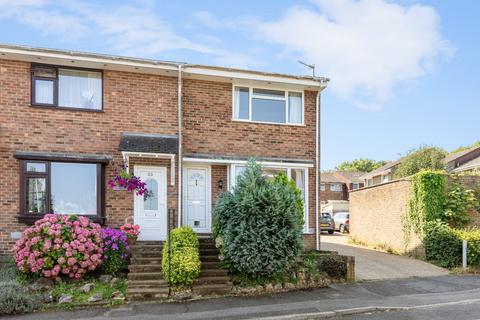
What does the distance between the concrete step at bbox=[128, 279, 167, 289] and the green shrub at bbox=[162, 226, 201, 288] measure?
0.65 feet

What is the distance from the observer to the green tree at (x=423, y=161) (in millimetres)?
31383

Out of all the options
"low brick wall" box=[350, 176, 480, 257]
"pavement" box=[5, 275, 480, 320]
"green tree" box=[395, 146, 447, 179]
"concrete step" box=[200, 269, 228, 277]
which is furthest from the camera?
"green tree" box=[395, 146, 447, 179]

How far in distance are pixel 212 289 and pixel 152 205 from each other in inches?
147

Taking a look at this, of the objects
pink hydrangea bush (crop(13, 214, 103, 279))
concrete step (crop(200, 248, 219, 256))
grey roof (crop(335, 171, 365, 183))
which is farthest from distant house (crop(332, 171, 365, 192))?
pink hydrangea bush (crop(13, 214, 103, 279))

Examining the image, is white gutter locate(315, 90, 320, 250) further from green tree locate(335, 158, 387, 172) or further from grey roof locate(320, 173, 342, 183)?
green tree locate(335, 158, 387, 172)

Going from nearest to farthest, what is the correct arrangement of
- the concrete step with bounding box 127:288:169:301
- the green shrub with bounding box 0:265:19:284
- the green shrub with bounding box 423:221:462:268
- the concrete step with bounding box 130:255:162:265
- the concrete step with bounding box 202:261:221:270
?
1. the concrete step with bounding box 127:288:169:301
2. the green shrub with bounding box 0:265:19:284
3. the concrete step with bounding box 130:255:162:265
4. the concrete step with bounding box 202:261:221:270
5. the green shrub with bounding box 423:221:462:268

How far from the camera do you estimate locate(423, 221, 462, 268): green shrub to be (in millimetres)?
13984

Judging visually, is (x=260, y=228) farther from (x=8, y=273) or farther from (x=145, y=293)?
(x=8, y=273)

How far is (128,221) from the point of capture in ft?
40.1

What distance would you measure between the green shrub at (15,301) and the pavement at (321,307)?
30cm

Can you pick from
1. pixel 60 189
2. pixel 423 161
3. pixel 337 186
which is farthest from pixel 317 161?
pixel 337 186

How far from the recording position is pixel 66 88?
12.2 meters

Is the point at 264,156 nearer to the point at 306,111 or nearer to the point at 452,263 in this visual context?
the point at 306,111

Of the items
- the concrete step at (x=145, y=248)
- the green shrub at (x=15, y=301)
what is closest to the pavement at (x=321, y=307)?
the green shrub at (x=15, y=301)
